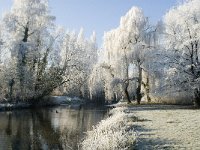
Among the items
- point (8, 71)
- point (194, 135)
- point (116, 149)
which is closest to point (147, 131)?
point (194, 135)

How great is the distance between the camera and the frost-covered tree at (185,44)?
36.7 metres

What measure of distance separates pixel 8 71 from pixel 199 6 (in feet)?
82.3

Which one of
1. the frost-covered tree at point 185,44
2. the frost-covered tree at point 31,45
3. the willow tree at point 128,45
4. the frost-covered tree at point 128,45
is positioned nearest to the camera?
the frost-covered tree at point 185,44

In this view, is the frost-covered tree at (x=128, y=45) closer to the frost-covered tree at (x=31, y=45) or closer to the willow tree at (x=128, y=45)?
the willow tree at (x=128, y=45)

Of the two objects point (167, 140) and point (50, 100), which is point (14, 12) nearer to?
point (50, 100)

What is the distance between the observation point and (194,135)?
15.1 meters

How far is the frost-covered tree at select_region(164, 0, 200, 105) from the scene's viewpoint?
120ft

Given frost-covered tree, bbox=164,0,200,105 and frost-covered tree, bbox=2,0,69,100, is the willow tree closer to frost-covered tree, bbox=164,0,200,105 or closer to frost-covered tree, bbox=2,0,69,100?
frost-covered tree, bbox=164,0,200,105

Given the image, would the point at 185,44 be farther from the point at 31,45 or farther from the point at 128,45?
the point at 31,45

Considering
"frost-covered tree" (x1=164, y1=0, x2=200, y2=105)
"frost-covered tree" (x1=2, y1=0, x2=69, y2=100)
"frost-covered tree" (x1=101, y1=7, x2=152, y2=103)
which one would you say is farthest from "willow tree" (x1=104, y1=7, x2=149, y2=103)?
"frost-covered tree" (x1=2, y1=0, x2=69, y2=100)

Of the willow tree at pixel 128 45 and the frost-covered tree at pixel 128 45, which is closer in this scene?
the frost-covered tree at pixel 128 45

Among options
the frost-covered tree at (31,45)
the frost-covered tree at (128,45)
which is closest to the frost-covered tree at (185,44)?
the frost-covered tree at (128,45)

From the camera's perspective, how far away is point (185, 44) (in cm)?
3675

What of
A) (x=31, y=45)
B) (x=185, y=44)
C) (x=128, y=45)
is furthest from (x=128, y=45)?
(x=31, y=45)
